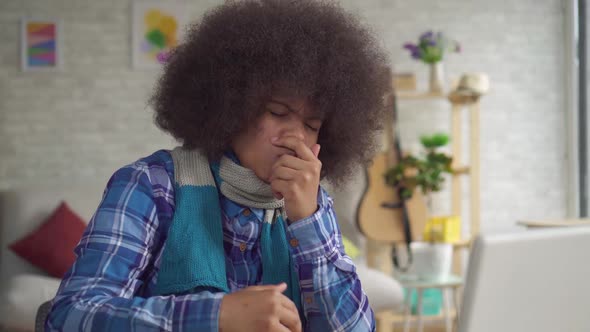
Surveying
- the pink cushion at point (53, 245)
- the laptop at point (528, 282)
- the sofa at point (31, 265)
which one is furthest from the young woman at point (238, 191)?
the pink cushion at point (53, 245)

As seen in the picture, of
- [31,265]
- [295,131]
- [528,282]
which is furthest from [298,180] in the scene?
[31,265]

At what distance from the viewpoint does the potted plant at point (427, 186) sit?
4035 millimetres

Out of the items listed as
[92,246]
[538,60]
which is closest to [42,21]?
[538,60]

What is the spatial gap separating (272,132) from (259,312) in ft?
1.30

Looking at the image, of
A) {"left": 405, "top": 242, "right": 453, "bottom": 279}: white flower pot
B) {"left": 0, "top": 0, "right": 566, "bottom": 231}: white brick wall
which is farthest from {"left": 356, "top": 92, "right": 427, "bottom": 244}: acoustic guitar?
{"left": 0, "top": 0, "right": 566, "bottom": 231}: white brick wall

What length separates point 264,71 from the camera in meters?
1.28

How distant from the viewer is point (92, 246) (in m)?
1.06

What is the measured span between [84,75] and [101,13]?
1.41 ft

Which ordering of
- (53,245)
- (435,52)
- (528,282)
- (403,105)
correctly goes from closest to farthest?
(528,282)
(53,245)
(435,52)
(403,105)

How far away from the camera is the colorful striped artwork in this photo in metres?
4.47

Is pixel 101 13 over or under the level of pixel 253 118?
over

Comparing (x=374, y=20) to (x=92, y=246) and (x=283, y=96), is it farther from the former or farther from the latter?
(x=92, y=246)

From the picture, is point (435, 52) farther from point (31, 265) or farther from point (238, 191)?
point (238, 191)

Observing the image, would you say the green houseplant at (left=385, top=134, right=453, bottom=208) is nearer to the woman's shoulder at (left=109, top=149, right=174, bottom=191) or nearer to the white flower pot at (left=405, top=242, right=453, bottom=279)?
the white flower pot at (left=405, top=242, right=453, bottom=279)
